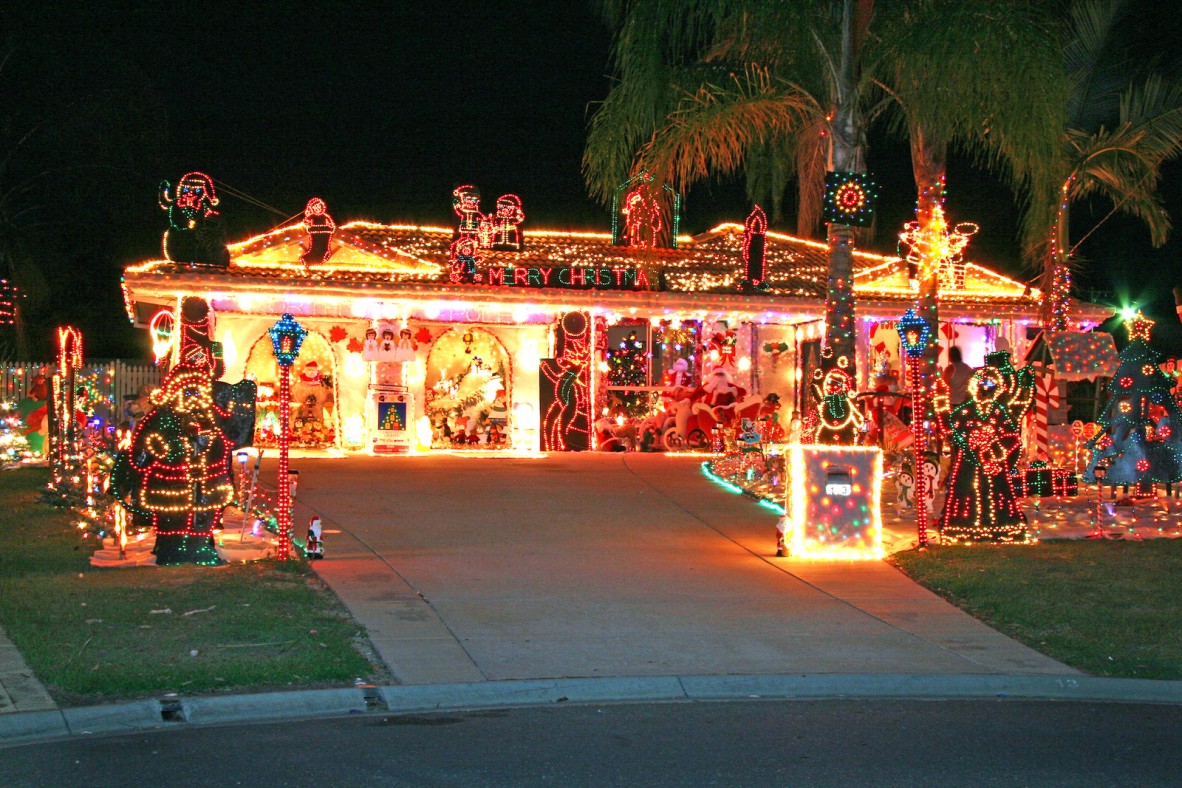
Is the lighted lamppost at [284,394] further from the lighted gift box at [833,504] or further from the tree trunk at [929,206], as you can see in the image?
the tree trunk at [929,206]

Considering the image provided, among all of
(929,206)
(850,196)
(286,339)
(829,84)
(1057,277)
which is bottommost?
(286,339)

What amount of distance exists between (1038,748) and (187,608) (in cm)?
612

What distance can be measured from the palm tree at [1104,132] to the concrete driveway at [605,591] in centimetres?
666

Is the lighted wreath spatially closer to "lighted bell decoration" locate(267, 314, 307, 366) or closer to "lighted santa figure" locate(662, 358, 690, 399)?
"lighted bell decoration" locate(267, 314, 307, 366)

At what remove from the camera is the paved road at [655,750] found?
6.03 meters

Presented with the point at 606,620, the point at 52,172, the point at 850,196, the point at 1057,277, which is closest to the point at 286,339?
the point at 606,620

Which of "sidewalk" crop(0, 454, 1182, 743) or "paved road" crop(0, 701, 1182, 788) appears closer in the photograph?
"paved road" crop(0, 701, 1182, 788)

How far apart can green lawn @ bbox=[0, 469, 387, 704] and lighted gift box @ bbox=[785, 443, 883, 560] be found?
487 centimetres

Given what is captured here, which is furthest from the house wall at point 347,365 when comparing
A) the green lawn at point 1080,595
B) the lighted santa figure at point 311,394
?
the green lawn at point 1080,595

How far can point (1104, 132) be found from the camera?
63.2 feet

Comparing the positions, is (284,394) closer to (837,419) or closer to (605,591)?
(605,591)

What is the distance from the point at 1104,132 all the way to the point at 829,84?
654 centimetres

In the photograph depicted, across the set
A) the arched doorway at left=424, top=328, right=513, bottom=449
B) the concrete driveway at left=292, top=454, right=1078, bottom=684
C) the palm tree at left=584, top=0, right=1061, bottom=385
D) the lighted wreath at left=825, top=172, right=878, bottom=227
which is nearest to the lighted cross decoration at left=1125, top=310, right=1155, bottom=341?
the palm tree at left=584, top=0, right=1061, bottom=385

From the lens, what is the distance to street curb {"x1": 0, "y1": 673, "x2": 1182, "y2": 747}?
→ 6.95 meters
